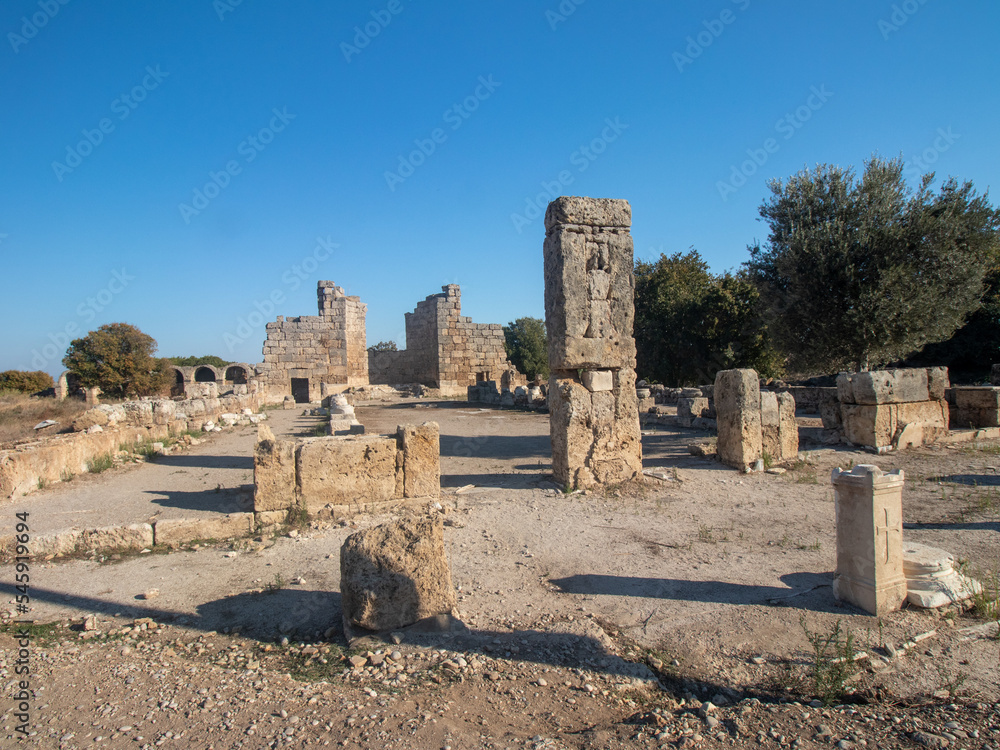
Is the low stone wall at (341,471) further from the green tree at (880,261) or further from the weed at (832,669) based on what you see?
the green tree at (880,261)

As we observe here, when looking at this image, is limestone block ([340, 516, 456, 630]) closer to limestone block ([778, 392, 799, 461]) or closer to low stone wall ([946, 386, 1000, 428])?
limestone block ([778, 392, 799, 461])

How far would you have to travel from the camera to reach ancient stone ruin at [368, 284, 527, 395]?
2438 centimetres

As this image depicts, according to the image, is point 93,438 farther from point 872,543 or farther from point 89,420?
point 872,543

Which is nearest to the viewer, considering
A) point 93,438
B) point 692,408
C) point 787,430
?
point 787,430

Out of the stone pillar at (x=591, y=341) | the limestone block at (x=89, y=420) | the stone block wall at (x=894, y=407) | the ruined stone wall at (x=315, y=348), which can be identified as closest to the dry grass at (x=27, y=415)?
the limestone block at (x=89, y=420)

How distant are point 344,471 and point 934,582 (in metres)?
5.14

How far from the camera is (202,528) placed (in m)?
5.47

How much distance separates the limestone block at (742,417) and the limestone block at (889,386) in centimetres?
244

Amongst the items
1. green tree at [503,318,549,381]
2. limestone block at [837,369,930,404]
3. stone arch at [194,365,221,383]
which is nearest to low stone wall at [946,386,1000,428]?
limestone block at [837,369,930,404]

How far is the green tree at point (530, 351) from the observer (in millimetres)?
39906

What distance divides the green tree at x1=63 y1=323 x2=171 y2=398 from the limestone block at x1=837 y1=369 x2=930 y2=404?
2438cm

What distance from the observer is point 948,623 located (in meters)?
3.54

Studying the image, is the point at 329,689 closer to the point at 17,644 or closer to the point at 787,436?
the point at 17,644

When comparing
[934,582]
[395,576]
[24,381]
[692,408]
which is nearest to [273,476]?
[395,576]
